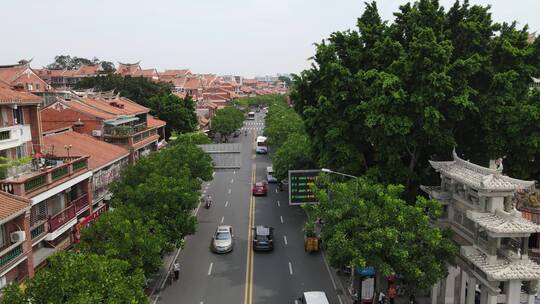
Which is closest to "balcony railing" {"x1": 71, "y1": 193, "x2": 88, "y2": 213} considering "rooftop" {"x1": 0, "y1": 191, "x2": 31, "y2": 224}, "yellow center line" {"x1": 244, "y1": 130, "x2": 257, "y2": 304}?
"rooftop" {"x1": 0, "y1": 191, "x2": 31, "y2": 224}

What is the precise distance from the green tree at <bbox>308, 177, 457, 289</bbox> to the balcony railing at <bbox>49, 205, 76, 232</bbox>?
42.3ft

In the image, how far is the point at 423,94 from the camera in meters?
21.2

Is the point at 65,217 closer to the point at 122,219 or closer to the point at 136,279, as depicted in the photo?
the point at 122,219

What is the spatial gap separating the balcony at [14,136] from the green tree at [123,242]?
719 cm

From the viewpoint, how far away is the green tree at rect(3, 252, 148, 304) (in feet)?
40.1

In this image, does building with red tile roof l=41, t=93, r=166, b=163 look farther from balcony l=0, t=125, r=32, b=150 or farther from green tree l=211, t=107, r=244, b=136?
green tree l=211, t=107, r=244, b=136

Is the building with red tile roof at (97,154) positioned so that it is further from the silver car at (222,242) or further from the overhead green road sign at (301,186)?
the overhead green road sign at (301,186)

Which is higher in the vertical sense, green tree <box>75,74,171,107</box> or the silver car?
green tree <box>75,74,171,107</box>

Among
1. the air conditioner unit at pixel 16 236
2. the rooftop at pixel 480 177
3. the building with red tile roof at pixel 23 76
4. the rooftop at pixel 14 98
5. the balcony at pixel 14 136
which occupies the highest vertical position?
the building with red tile roof at pixel 23 76

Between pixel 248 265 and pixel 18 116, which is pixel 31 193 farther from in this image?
pixel 248 265

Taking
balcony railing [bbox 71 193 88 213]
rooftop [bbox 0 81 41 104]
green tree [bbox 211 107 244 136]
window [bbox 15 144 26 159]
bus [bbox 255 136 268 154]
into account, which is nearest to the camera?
rooftop [bbox 0 81 41 104]

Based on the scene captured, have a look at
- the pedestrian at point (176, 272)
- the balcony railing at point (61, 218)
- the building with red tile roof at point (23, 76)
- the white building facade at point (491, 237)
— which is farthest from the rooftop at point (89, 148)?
the building with red tile roof at point (23, 76)

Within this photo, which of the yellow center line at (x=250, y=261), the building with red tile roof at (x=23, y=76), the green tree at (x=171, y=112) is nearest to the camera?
the yellow center line at (x=250, y=261)

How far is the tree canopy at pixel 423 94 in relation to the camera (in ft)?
69.4
